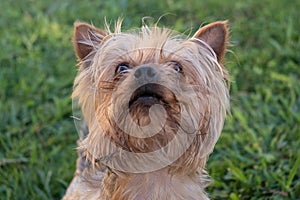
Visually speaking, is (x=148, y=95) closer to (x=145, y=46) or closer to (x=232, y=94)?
(x=145, y=46)

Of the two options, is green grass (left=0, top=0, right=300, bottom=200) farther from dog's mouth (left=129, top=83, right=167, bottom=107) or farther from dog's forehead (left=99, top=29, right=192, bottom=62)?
dog's mouth (left=129, top=83, right=167, bottom=107)

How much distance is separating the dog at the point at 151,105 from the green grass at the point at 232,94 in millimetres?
Result: 812

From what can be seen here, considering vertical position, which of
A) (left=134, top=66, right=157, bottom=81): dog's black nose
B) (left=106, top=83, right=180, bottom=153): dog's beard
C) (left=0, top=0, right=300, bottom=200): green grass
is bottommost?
(left=0, top=0, right=300, bottom=200): green grass

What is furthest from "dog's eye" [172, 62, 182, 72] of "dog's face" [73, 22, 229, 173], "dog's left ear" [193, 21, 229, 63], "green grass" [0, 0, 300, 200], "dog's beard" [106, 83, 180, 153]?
"green grass" [0, 0, 300, 200]

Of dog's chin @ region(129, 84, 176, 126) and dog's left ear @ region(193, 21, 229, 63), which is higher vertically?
dog's left ear @ region(193, 21, 229, 63)

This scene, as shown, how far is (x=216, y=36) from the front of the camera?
342 centimetres

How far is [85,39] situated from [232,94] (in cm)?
273

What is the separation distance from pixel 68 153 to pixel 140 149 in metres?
2.11

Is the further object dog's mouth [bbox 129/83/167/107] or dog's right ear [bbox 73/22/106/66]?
dog's right ear [bbox 73/22/106/66]

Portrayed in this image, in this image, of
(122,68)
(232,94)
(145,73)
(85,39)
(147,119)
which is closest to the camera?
(145,73)

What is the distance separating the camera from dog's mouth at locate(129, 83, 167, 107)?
289cm

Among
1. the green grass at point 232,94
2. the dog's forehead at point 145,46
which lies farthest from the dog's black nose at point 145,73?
the green grass at point 232,94

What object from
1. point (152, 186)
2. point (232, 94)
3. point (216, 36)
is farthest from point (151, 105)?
point (232, 94)

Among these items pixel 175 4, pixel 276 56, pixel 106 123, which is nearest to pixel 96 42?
pixel 106 123
